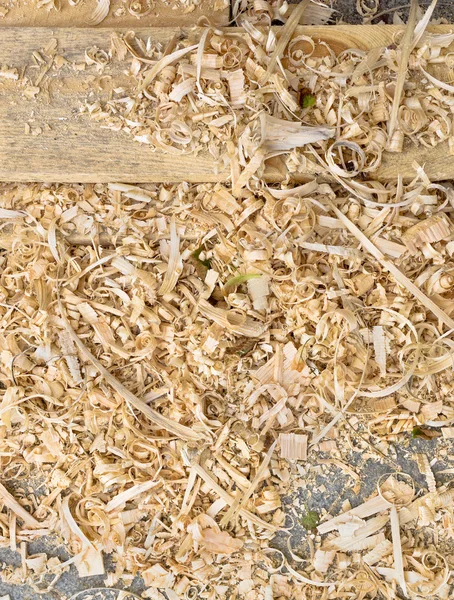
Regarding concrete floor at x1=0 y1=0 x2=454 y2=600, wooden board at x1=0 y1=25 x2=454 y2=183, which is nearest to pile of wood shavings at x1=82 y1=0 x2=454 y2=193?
wooden board at x1=0 y1=25 x2=454 y2=183

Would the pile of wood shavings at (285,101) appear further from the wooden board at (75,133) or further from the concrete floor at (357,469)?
the concrete floor at (357,469)

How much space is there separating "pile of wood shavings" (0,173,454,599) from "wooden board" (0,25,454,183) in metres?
0.06

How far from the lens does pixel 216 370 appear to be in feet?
4.80

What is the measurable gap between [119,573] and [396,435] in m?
0.81

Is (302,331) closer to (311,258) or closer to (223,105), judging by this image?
(311,258)

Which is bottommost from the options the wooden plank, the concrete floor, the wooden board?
the concrete floor

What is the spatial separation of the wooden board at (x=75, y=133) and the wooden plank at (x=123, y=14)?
0.05 metres

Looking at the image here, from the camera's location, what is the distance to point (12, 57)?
4.83 ft

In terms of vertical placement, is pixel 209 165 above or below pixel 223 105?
below

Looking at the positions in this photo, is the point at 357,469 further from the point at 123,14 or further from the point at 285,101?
the point at 123,14

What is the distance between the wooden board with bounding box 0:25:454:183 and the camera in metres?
1.47

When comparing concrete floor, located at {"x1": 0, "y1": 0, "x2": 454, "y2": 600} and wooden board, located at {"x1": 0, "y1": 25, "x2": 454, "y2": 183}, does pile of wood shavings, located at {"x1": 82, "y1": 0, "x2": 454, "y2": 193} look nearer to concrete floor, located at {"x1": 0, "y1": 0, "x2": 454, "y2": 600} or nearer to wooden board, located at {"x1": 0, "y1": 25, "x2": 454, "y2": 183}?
wooden board, located at {"x1": 0, "y1": 25, "x2": 454, "y2": 183}

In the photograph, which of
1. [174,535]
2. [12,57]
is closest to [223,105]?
[12,57]

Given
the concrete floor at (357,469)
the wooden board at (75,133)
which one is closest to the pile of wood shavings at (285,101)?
the wooden board at (75,133)
